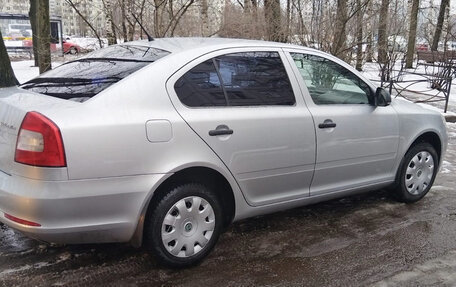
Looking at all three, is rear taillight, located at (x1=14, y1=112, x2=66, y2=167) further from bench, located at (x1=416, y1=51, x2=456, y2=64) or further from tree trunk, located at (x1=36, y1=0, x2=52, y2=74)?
bench, located at (x1=416, y1=51, x2=456, y2=64)

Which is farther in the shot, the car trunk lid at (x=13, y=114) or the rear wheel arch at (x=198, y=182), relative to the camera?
the rear wheel arch at (x=198, y=182)

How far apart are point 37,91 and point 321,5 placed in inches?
330

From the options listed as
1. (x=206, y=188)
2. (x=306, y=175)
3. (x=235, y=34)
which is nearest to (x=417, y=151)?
(x=306, y=175)

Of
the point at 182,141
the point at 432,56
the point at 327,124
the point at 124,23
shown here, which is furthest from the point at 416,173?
the point at 432,56

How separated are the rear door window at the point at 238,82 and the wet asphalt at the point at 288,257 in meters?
1.18

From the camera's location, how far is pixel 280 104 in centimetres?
362

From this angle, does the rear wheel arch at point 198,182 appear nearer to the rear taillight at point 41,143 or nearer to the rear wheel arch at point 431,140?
the rear taillight at point 41,143

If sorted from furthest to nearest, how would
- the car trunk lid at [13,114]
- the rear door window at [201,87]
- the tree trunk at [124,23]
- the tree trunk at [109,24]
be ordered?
the tree trunk at [109,24] → the tree trunk at [124,23] → the rear door window at [201,87] → the car trunk lid at [13,114]

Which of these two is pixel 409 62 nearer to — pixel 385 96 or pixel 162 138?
pixel 385 96

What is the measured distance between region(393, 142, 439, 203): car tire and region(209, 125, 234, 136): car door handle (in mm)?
2203

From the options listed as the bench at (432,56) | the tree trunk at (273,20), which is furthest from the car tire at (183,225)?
the bench at (432,56)

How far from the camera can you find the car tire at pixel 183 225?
306cm

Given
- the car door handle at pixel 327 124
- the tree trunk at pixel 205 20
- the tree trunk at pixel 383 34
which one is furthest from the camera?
the tree trunk at pixel 205 20

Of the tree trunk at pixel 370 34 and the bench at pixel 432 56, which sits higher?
the tree trunk at pixel 370 34
